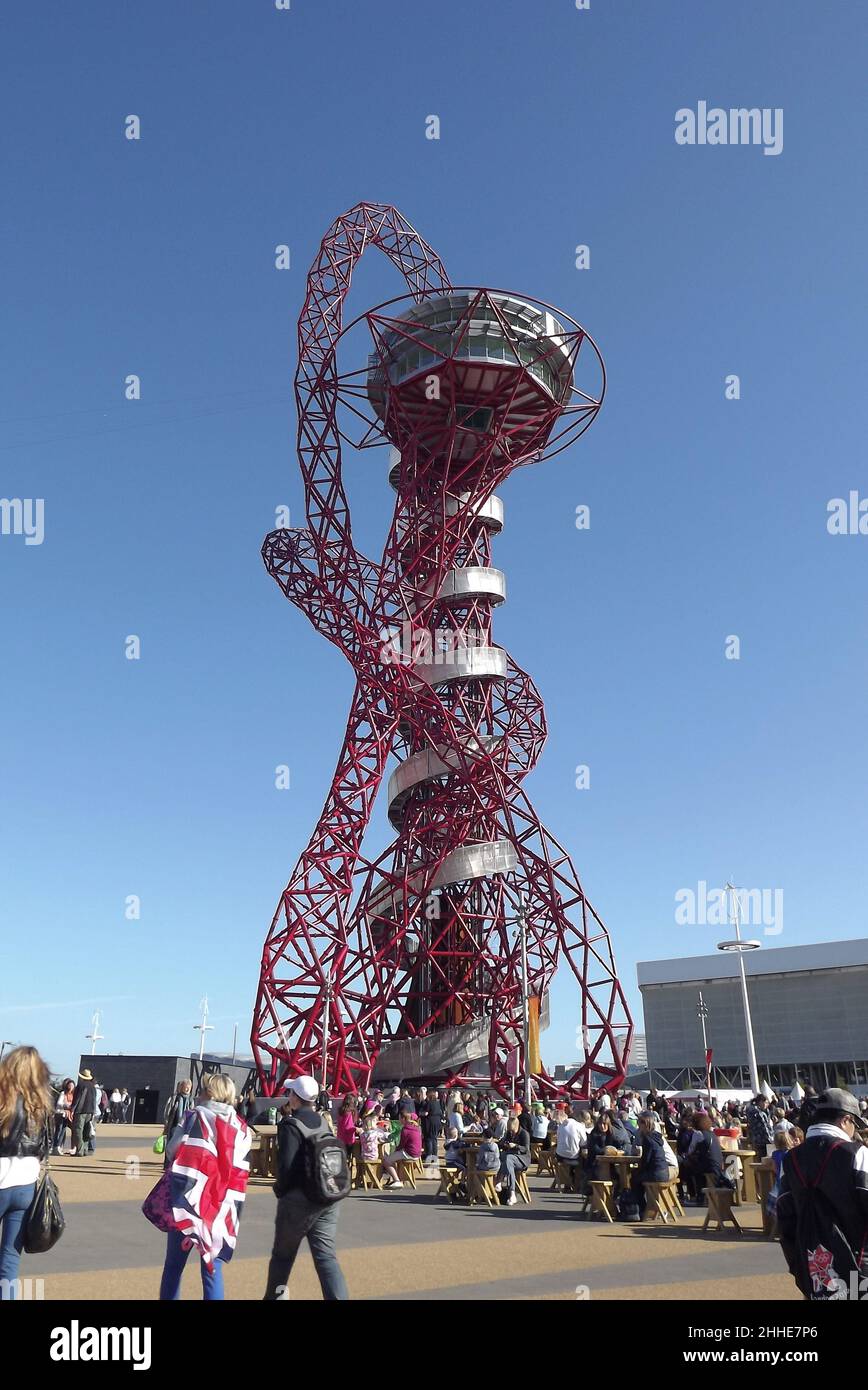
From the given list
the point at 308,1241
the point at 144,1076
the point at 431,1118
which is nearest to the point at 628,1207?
the point at 308,1241

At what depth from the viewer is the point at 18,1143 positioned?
228 inches

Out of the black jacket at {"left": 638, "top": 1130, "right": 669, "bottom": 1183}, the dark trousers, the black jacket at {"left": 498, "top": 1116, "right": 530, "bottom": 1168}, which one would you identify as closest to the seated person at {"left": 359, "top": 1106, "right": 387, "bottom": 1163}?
the black jacket at {"left": 498, "top": 1116, "right": 530, "bottom": 1168}

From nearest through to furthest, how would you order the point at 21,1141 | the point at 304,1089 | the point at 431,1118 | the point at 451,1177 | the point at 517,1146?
the point at 21,1141
the point at 304,1089
the point at 451,1177
the point at 517,1146
the point at 431,1118

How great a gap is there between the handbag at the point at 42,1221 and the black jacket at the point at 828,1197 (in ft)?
13.4

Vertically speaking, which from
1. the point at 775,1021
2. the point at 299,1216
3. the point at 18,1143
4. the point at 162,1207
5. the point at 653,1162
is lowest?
the point at 775,1021

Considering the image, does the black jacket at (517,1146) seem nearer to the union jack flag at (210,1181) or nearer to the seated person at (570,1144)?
the seated person at (570,1144)

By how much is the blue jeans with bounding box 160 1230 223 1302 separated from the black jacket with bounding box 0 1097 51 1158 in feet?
3.33

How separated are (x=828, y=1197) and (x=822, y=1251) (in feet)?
0.87

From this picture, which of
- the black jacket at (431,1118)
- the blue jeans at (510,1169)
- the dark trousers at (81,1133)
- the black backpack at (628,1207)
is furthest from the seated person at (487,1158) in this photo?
the dark trousers at (81,1133)

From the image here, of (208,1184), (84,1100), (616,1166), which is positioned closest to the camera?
(208,1184)

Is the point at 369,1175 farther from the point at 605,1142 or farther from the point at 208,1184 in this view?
the point at 208,1184

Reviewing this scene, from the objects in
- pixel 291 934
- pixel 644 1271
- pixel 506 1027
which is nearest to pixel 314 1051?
pixel 291 934

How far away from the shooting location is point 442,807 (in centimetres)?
3806
